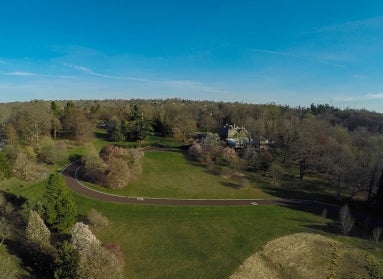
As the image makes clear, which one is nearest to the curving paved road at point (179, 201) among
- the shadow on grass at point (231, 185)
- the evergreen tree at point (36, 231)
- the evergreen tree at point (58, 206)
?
the shadow on grass at point (231, 185)

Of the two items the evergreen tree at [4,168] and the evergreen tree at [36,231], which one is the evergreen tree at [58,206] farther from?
the evergreen tree at [4,168]

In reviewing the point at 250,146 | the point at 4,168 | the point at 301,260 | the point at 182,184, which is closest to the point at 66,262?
the point at 301,260

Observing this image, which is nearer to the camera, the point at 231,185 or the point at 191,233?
the point at 191,233

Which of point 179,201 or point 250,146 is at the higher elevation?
point 250,146

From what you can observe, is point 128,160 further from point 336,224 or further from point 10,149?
point 336,224

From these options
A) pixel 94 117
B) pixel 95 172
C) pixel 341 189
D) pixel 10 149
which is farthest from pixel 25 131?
pixel 341 189

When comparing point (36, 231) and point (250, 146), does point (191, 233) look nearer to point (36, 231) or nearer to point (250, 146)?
point (36, 231)
